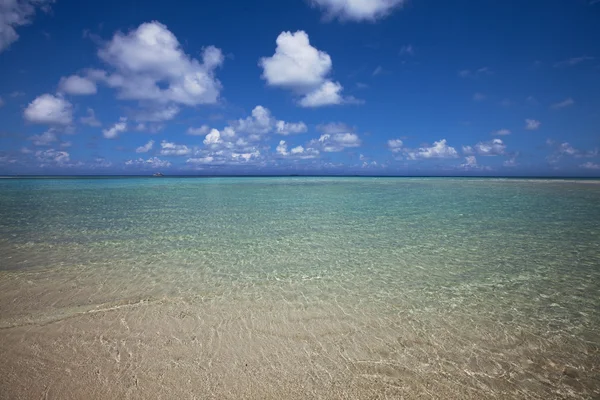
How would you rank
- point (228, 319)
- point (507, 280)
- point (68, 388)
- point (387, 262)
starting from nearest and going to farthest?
1. point (68, 388)
2. point (228, 319)
3. point (507, 280)
4. point (387, 262)

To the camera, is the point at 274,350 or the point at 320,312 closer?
the point at 274,350

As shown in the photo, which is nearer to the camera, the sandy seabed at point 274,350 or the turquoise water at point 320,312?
the sandy seabed at point 274,350

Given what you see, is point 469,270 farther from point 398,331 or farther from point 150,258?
point 150,258

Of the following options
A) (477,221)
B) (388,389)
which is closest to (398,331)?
(388,389)

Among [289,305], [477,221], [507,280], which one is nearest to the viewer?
[289,305]

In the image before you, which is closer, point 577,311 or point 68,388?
point 68,388

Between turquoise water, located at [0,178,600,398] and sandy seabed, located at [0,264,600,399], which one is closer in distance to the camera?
sandy seabed, located at [0,264,600,399]

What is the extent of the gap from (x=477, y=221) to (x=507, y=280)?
28.3 feet

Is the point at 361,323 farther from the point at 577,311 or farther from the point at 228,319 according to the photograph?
the point at 577,311

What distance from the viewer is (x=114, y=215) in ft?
51.6

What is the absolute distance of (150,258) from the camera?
7.94 m

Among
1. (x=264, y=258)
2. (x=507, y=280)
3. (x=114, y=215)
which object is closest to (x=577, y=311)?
(x=507, y=280)

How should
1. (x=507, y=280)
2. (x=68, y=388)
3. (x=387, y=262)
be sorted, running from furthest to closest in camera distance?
1. (x=387, y=262)
2. (x=507, y=280)
3. (x=68, y=388)

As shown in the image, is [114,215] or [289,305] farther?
[114,215]
